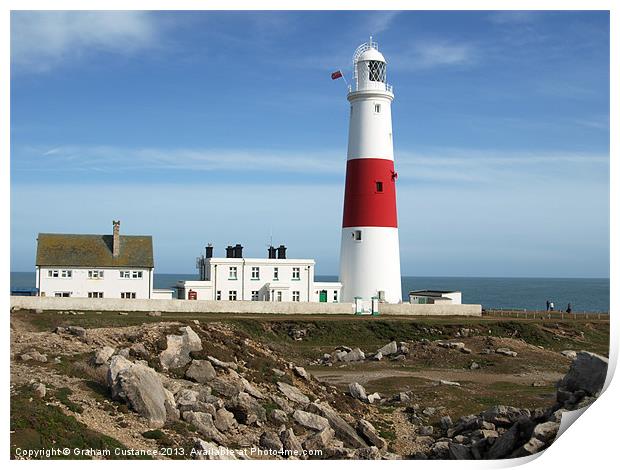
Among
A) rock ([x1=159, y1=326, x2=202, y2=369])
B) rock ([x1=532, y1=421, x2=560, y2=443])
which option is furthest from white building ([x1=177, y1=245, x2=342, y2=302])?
rock ([x1=532, y1=421, x2=560, y2=443])

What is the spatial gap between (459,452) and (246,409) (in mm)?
5159

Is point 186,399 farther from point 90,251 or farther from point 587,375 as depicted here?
point 90,251

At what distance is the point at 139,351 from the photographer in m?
20.5

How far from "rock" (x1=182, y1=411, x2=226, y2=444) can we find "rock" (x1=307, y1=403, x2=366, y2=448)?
11.0 feet

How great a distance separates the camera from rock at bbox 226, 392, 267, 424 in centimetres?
1834

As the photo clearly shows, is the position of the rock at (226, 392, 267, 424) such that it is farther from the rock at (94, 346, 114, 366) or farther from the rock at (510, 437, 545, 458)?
the rock at (510, 437, 545, 458)

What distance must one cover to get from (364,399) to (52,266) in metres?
24.1

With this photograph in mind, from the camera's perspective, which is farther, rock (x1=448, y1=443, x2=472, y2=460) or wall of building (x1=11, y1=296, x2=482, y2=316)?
wall of building (x1=11, y1=296, x2=482, y2=316)

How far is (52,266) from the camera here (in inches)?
1651

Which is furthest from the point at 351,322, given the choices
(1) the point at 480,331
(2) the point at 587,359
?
(2) the point at 587,359

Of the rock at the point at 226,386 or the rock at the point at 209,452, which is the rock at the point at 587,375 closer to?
the rock at the point at 226,386

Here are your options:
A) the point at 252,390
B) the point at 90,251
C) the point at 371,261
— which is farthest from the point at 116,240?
the point at 252,390

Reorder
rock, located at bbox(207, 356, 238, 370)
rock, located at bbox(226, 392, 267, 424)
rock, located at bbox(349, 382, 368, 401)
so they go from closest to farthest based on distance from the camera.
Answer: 1. rock, located at bbox(226, 392, 267, 424)
2. rock, located at bbox(207, 356, 238, 370)
3. rock, located at bbox(349, 382, 368, 401)
